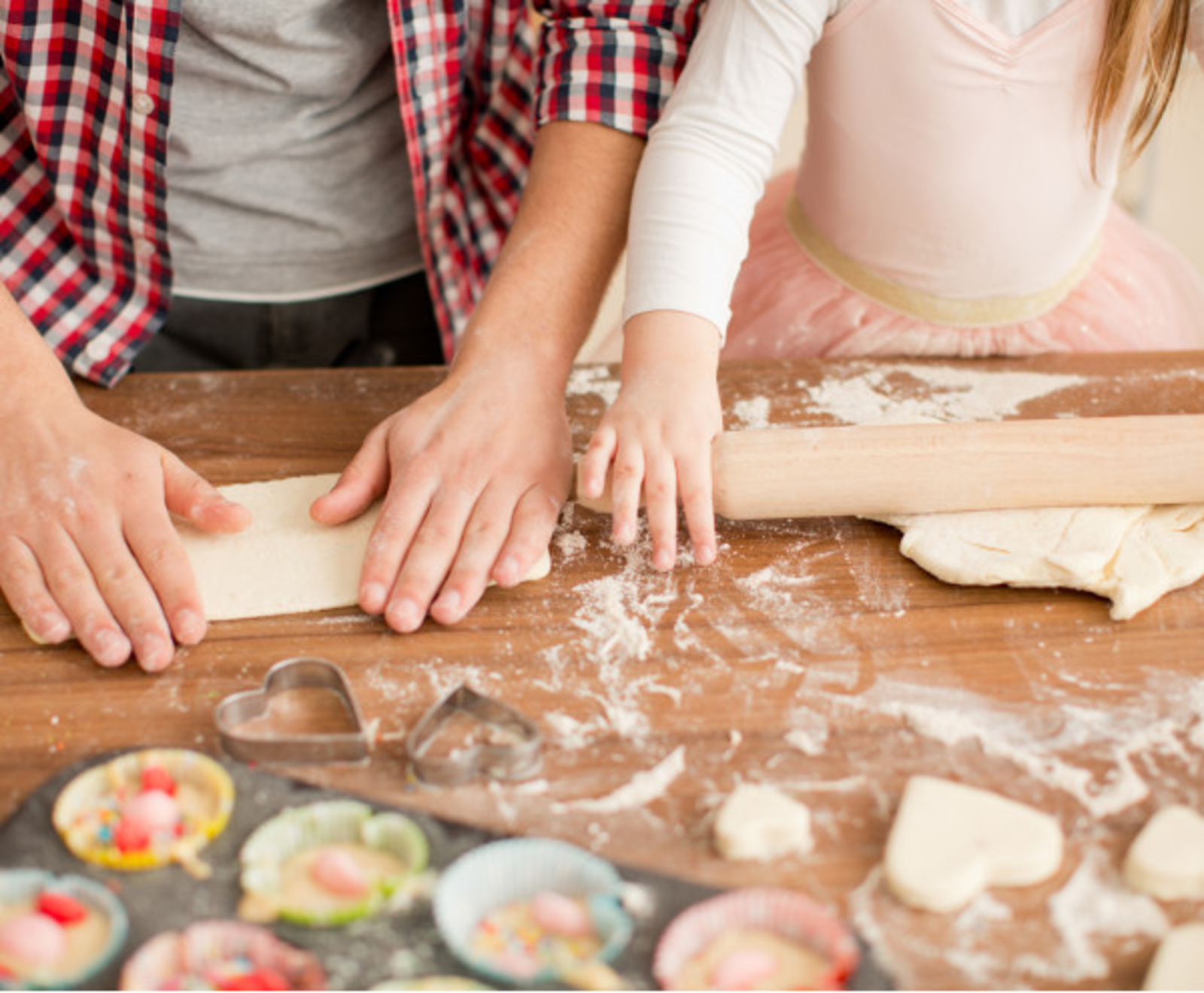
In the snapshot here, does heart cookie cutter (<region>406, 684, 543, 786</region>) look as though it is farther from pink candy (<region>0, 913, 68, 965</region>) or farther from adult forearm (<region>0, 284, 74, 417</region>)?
adult forearm (<region>0, 284, 74, 417</region>)

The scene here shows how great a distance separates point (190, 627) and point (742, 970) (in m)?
0.42

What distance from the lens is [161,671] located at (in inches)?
30.7

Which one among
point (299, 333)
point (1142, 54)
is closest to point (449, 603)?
point (299, 333)

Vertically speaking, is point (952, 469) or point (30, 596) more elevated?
point (952, 469)

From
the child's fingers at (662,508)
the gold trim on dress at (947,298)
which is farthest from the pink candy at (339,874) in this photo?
the gold trim on dress at (947,298)

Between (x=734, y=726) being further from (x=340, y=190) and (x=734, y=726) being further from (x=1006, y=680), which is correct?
(x=340, y=190)

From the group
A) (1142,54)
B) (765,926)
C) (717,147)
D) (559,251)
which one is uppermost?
(1142,54)

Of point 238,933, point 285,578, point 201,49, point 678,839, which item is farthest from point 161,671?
point 201,49

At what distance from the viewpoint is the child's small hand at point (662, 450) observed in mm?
854

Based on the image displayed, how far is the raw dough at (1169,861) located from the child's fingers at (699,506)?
33 centimetres

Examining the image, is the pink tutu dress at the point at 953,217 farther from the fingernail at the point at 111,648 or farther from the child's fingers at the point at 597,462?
the fingernail at the point at 111,648

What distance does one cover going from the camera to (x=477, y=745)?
0.72 metres

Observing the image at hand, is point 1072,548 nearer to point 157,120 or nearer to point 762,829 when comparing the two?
point 762,829

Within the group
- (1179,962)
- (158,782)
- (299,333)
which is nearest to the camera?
(1179,962)
